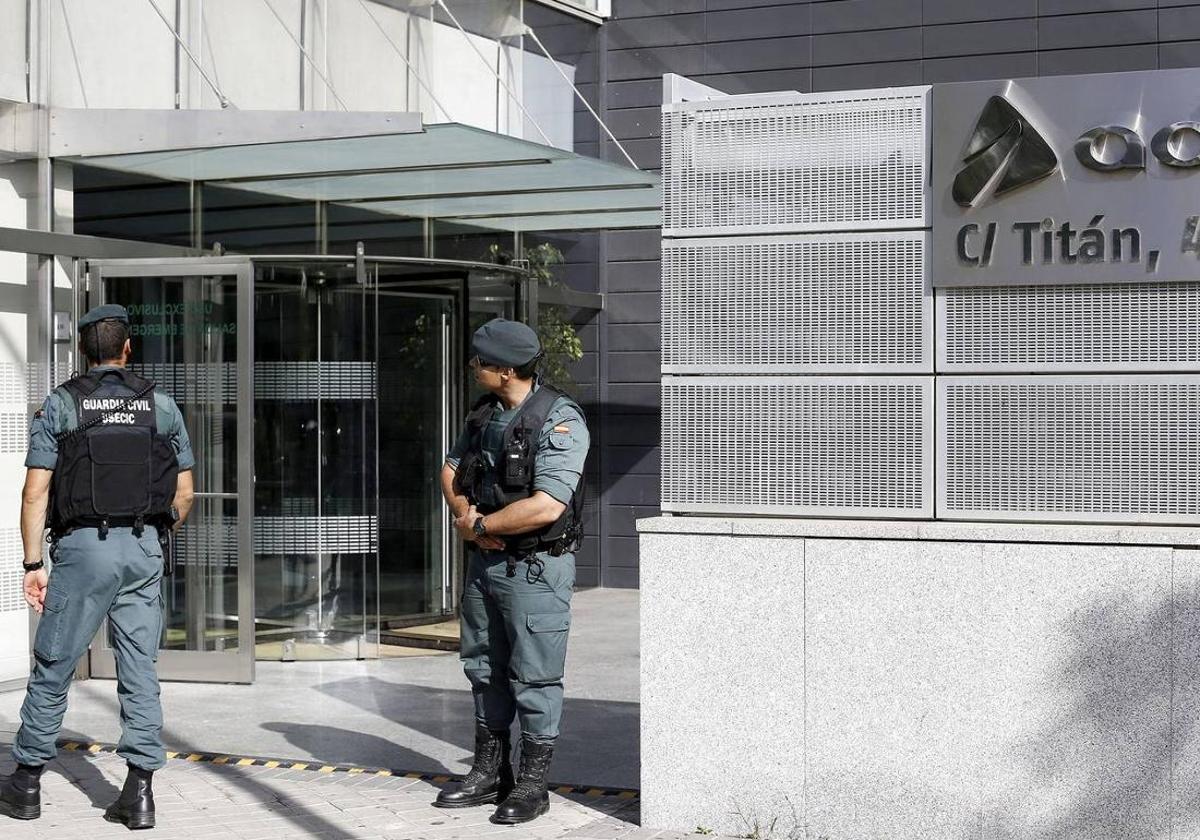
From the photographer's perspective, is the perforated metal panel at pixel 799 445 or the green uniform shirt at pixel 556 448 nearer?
the perforated metal panel at pixel 799 445

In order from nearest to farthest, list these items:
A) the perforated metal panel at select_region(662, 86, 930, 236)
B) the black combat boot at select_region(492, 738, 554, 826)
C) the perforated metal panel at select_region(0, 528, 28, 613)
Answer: the perforated metal panel at select_region(662, 86, 930, 236) < the black combat boot at select_region(492, 738, 554, 826) < the perforated metal panel at select_region(0, 528, 28, 613)

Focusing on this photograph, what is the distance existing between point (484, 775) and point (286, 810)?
80cm

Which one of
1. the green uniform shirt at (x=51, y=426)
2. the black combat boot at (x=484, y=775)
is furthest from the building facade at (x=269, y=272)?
the black combat boot at (x=484, y=775)

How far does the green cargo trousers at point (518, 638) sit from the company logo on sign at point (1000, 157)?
79.4 inches

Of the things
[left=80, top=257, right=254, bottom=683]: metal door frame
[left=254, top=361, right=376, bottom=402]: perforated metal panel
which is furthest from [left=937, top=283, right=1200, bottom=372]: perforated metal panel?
[left=254, top=361, right=376, bottom=402]: perforated metal panel

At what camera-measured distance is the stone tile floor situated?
20.6 feet

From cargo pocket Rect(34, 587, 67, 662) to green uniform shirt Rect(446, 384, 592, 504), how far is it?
5.60 feet

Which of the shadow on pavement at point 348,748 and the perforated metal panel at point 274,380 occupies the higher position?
the perforated metal panel at point 274,380

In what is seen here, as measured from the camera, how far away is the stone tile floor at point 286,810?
6293 millimetres

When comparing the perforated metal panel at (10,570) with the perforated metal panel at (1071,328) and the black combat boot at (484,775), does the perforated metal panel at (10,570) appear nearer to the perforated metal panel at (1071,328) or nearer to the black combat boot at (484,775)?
the black combat boot at (484,775)

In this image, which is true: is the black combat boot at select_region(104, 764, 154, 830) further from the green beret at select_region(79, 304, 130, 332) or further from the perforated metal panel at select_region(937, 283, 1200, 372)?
the perforated metal panel at select_region(937, 283, 1200, 372)

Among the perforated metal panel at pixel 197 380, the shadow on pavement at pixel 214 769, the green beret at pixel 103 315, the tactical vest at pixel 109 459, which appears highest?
the green beret at pixel 103 315

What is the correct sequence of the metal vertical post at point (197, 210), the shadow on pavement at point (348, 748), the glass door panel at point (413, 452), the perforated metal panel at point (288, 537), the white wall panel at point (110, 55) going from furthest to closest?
the glass door panel at point (413, 452) < the metal vertical post at point (197, 210) < the perforated metal panel at point (288, 537) < the white wall panel at point (110, 55) < the shadow on pavement at point (348, 748)

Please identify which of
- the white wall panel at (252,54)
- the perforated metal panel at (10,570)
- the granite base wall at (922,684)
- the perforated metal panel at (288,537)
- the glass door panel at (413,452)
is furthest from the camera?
the glass door panel at (413,452)
